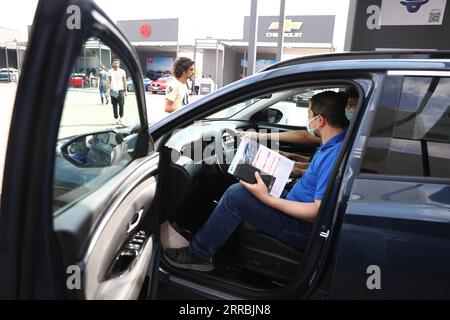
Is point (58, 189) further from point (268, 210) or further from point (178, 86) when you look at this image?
point (178, 86)

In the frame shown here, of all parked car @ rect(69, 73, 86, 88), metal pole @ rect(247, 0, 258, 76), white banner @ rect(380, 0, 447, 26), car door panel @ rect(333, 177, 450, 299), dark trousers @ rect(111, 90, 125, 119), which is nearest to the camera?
parked car @ rect(69, 73, 86, 88)

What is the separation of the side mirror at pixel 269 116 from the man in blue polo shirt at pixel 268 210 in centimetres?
184

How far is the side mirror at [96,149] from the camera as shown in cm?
132

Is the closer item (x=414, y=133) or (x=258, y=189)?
(x=414, y=133)

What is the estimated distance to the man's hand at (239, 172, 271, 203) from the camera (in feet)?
6.11

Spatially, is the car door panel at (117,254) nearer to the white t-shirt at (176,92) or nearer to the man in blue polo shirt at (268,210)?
the man in blue polo shirt at (268,210)

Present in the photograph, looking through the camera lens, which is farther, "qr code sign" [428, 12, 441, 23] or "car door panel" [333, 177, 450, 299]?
"qr code sign" [428, 12, 441, 23]

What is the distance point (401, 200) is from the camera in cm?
133

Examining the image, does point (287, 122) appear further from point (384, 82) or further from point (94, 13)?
point (94, 13)

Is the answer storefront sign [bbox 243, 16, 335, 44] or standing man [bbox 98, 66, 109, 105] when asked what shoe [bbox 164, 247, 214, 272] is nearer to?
standing man [bbox 98, 66, 109, 105]

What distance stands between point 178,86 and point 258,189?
320cm

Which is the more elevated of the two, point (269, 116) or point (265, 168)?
point (269, 116)

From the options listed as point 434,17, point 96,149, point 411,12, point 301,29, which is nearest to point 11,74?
point 96,149

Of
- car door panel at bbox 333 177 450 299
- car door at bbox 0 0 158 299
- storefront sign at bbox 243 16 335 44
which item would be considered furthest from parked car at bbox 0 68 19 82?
storefront sign at bbox 243 16 335 44
